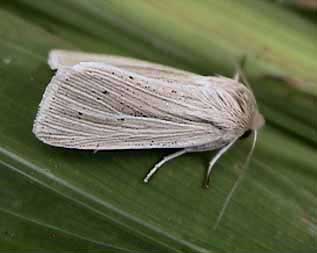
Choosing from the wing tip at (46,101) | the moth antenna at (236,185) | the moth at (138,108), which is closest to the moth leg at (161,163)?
the moth at (138,108)

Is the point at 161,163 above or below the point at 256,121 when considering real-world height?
below

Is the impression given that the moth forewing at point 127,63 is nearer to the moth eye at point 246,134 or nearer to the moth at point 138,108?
the moth at point 138,108

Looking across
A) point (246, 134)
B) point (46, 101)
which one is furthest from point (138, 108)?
point (246, 134)

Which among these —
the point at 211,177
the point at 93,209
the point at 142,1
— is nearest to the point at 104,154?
the point at 93,209

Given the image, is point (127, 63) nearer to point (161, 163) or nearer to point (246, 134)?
point (161, 163)

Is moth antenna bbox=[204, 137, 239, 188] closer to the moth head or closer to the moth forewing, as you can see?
the moth head

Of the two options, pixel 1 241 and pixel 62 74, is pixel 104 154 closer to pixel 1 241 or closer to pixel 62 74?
pixel 62 74

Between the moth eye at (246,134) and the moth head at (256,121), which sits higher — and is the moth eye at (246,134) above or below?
below

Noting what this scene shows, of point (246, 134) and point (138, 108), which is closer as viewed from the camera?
point (138, 108)
